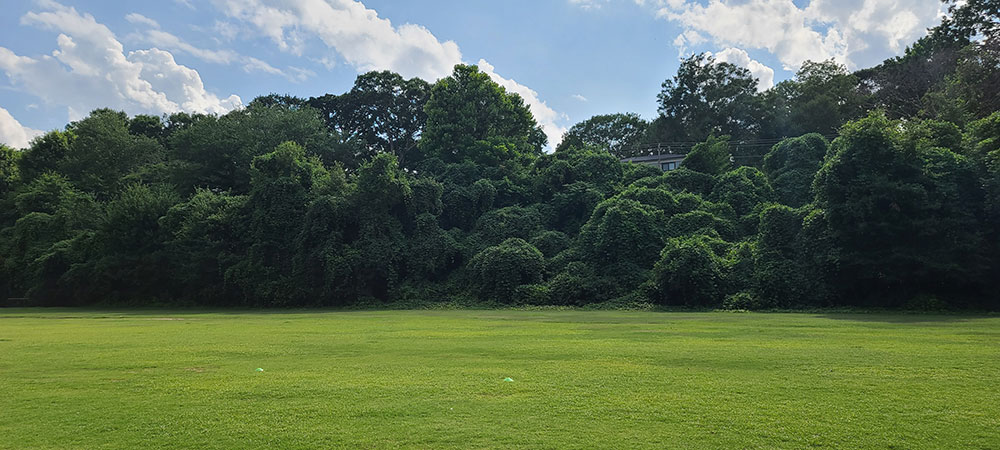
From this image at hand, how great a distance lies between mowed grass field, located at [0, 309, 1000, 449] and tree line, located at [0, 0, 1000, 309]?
12.8 m

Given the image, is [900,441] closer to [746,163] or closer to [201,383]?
[201,383]

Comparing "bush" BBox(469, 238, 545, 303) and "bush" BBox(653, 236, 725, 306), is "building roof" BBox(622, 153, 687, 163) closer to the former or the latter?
"bush" BBox(469, 238, 545, 303)

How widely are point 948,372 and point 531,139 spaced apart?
172 feet

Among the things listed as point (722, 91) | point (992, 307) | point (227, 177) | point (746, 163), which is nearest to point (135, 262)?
point (227, 177)

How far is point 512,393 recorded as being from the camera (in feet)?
21.3

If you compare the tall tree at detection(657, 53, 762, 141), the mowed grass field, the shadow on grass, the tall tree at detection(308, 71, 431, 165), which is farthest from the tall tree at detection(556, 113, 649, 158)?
the mowed grass field

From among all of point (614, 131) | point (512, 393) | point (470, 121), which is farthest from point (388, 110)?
point (512, 393)

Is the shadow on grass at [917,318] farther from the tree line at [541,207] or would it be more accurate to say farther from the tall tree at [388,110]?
the tall tree at [388,110]

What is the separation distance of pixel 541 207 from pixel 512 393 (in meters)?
30.9

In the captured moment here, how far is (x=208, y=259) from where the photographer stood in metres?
32.5

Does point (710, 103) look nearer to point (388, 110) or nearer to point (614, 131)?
point (614, 131)

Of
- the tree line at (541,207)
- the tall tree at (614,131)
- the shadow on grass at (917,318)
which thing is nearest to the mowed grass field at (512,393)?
the shadow on grass at (917,318)

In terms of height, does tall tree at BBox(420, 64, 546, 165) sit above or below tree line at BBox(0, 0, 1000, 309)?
above

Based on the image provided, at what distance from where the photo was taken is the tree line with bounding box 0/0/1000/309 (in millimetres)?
22000
